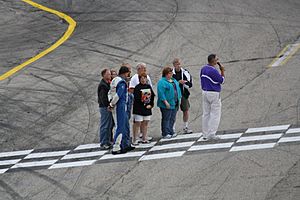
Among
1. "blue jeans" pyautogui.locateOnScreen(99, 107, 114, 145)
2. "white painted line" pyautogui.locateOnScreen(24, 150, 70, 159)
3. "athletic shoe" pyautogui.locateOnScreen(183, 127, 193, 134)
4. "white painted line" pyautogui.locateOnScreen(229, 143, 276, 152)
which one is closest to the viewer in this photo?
"white painted line" pyautogui.locateOnScreen(229, 143, 276, 152)

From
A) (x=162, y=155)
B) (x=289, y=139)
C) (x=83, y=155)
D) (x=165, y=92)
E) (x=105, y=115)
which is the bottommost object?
(x=83, y=155)

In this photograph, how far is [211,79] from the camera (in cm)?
1492

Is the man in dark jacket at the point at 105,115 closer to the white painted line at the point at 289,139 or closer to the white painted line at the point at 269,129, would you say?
the white painted line at the point at 269,129

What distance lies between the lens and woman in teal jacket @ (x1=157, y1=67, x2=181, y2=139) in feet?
49.9

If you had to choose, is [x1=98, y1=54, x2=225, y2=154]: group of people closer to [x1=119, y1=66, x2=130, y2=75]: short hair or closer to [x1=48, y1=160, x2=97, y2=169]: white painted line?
[x1=119, y1=66, x2=130, y2=75]: short hair

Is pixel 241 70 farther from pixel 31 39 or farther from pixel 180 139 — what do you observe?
pixel 31 39

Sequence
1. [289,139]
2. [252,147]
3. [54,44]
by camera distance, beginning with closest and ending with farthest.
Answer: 1. [252,147]
2. [289,139]
3. [54,44]

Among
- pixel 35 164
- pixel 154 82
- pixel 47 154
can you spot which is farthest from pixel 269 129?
pixel 35 164

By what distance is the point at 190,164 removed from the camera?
13750mm

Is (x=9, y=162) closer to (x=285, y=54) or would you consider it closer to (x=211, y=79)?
(x=211, y=79)

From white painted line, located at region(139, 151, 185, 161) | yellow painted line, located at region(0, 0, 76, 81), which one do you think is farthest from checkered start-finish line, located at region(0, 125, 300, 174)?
yellow painted line, located at region(0, 0, 76, 81)

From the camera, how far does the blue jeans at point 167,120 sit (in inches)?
604

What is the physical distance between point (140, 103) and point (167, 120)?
0.76 metres

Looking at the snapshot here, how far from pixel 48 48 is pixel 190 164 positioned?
32.9 ft
